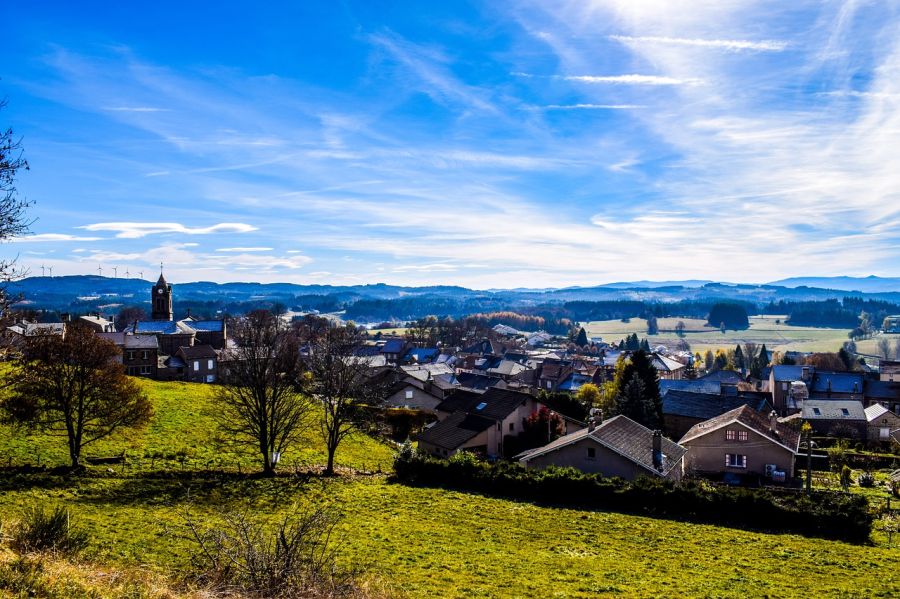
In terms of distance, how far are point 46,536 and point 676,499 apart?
83.1ft

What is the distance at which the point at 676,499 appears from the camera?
91.1 feet

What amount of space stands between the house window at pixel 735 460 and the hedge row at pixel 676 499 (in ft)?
35.5

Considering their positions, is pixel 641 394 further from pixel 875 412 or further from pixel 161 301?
pixel 161 301

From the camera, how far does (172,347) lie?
81.8 metres

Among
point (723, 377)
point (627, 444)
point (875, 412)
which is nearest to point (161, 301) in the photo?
point (627, 444)

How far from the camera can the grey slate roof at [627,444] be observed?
1330 inches

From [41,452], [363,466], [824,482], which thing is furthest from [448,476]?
[824,482]

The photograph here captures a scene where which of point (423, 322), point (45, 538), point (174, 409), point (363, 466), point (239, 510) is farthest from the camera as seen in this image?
point (423, 322)

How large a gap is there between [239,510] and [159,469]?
9.06m

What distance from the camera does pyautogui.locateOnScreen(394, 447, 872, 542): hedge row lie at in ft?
84.0

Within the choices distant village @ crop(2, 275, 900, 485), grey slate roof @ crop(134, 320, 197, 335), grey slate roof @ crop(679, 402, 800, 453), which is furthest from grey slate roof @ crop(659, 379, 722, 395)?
grey slate roof @ crop(134, 320, 197, 335)

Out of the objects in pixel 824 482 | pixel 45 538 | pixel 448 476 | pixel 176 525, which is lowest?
pixel 824 482

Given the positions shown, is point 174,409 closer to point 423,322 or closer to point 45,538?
point 45,538

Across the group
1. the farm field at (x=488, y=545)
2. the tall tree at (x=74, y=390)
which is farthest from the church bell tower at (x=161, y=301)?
the farm field at (x=488, y=545)
